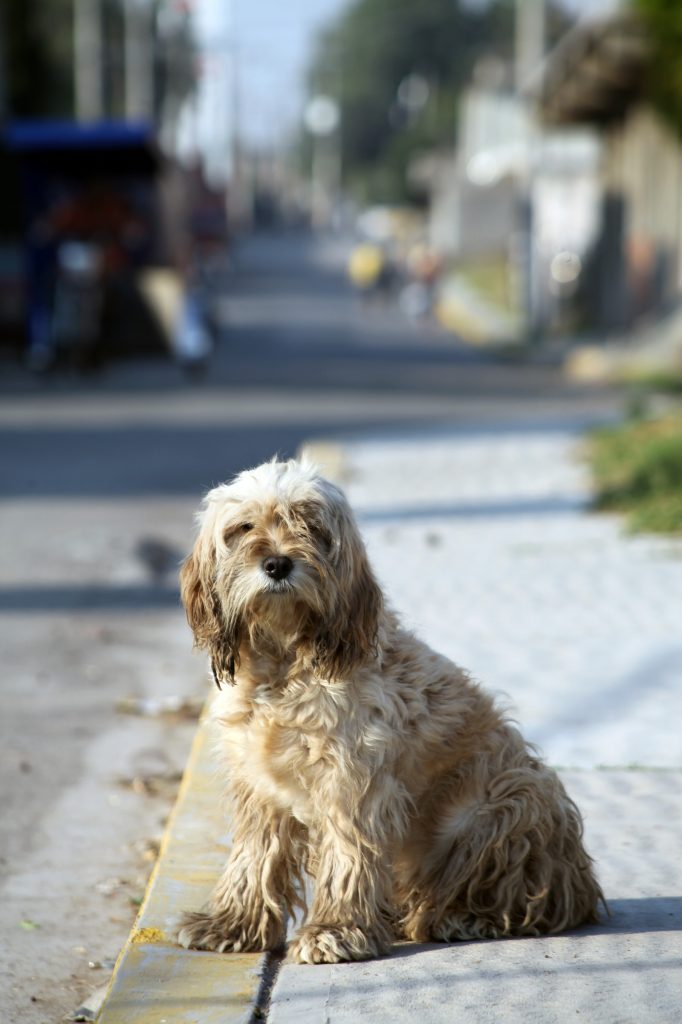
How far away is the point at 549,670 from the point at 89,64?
151ft

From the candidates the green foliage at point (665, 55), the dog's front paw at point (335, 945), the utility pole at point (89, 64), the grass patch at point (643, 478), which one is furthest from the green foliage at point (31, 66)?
the dog's front paw at point (335, 945)

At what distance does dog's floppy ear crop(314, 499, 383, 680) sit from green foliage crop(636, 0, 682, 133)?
69.2 ft

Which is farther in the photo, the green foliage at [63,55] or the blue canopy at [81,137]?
the green foliage at [63,55]

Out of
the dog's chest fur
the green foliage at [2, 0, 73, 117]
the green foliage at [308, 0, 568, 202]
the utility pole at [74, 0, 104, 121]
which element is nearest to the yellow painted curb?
the dog's chest fur

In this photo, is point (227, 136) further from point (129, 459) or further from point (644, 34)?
point (129, 459)

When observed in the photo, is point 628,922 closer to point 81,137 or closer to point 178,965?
point 178,965

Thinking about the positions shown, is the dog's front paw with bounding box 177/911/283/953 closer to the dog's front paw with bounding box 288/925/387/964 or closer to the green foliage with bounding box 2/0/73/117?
the dog's front paw with bounding box 288/925/387/964

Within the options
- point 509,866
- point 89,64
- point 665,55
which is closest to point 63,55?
point 89,64

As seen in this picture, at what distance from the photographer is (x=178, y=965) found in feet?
13.7

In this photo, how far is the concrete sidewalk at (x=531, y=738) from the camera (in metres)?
3.87

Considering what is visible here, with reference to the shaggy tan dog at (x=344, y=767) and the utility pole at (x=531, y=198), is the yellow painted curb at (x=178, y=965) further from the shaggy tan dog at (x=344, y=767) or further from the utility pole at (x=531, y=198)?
the utility pole at (x=531, y=198)

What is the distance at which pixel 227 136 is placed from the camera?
9869 cm

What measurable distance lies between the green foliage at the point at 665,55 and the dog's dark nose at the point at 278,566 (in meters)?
21.3

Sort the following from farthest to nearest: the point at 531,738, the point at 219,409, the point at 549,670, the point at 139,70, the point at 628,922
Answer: the point at 139,70
the point at 219,409
the point at 549,670
the point at 531,738
the point at 628,922
